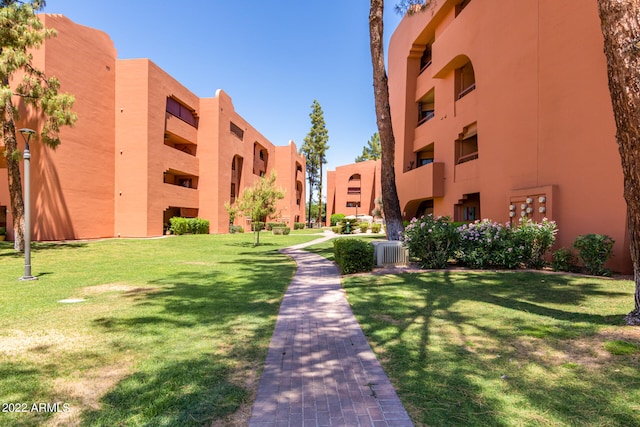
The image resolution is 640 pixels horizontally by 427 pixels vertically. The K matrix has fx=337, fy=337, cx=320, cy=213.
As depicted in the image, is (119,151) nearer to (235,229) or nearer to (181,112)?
(181,112)

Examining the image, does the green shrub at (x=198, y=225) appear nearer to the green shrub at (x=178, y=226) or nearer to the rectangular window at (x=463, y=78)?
the green shrub at (x=178, y=226)

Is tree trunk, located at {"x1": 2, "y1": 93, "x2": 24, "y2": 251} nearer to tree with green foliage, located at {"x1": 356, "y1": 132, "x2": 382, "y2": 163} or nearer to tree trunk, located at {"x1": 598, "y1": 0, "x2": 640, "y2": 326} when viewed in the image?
tree trunk, located at {"x1": 598, "y1": 0, "x2": 640, "y2": 326}

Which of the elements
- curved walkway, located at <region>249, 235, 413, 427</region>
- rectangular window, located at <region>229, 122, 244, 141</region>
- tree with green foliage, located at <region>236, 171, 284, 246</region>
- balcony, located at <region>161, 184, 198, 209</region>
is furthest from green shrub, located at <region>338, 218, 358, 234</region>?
curved walkway, located at <region>249, 235, 413, 427</region>

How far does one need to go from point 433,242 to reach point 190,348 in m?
7.94

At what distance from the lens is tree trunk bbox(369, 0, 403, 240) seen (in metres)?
11.9

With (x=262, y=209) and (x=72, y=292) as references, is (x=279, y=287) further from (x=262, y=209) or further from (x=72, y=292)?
(x=262, y=209)

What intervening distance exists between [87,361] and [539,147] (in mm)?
13156

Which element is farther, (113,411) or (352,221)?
(352,221)

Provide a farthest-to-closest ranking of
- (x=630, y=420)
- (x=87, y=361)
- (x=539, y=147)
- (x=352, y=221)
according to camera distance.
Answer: (x=352, y=221), (x=539, y=147), (x=87, y=361), (x=630, y=420)

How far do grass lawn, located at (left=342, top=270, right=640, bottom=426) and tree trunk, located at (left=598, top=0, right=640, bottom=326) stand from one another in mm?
1482

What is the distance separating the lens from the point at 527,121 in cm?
1188

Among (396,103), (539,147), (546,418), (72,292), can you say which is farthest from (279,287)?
(396,103)

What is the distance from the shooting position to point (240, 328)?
500 centimetres

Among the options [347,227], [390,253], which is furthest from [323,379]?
[347,227]
